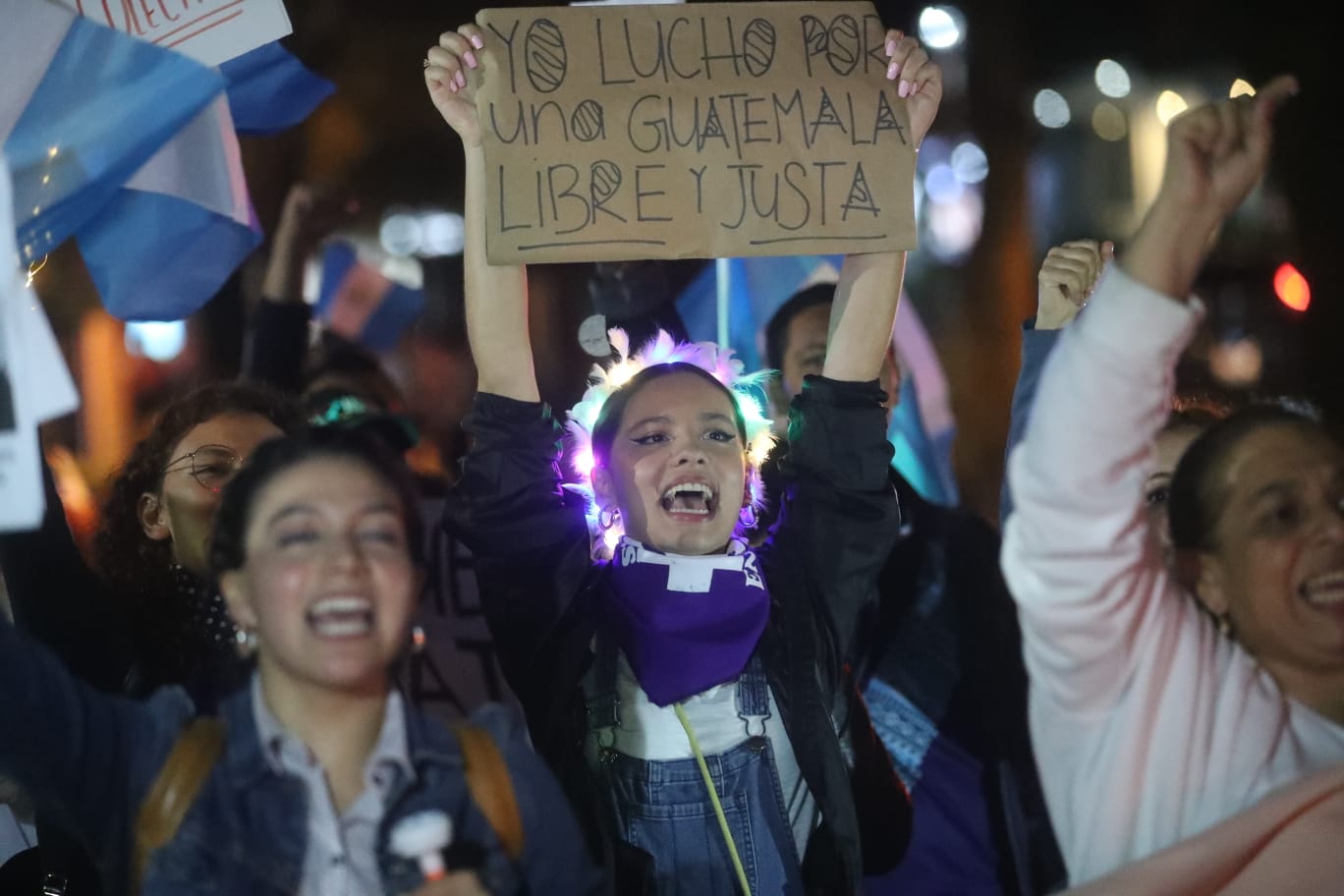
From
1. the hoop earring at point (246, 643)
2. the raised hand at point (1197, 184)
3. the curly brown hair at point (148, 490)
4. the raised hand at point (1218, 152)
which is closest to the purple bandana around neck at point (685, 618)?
the hoop earring at point (246, 643)

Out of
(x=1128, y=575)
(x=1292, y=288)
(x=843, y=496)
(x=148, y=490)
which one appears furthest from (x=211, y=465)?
(x=1292, y=288)

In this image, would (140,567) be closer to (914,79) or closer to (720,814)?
(720,814)

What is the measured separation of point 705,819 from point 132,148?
5.34ft

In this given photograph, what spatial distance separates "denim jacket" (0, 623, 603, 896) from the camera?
69.3 inches

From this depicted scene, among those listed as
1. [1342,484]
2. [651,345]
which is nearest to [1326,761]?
[1342,484]

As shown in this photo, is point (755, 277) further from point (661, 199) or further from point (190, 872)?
point (190, 872)

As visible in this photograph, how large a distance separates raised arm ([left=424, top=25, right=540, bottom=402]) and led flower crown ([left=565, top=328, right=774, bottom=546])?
0.96 feet

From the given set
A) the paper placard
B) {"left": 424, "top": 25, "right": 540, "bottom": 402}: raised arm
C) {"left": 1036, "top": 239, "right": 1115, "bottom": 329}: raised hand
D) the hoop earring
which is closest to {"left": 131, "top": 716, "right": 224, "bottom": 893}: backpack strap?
the hoop earring

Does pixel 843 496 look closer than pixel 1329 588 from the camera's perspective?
No

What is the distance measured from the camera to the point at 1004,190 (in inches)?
193

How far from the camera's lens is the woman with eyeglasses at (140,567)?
2.21 meters

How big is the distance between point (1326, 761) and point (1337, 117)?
1.52 m

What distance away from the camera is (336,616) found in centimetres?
184

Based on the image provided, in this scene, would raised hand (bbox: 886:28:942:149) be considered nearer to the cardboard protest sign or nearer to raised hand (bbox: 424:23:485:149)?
the cardboard protest sign
